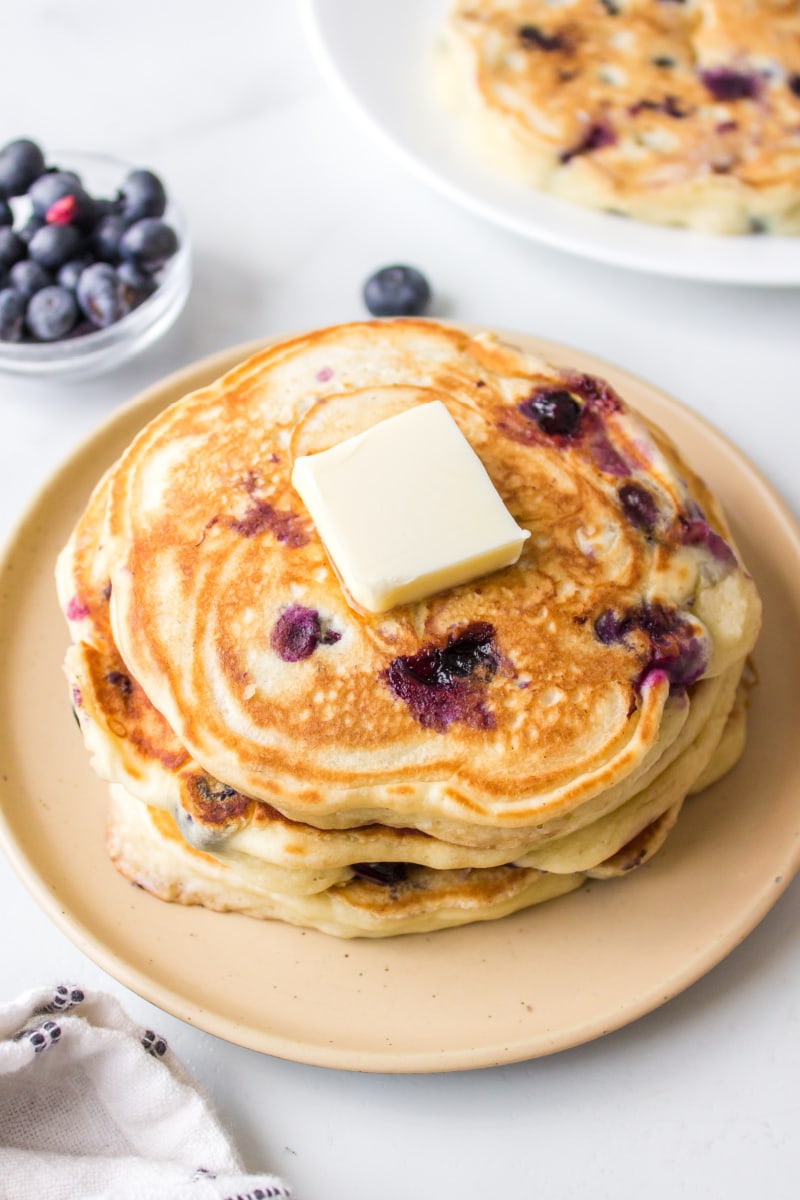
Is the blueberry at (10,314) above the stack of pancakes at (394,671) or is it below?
above

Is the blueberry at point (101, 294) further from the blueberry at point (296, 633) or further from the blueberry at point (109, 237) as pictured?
the blueberry at point (296, 633)

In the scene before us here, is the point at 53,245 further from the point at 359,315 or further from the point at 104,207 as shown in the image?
the point at 359,315

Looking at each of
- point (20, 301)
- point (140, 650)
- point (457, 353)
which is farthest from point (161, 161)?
point (140, 650)

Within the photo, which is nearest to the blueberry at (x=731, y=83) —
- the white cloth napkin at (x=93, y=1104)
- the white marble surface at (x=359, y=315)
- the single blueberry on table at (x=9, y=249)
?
the white marble surface at (x=359, y=315)

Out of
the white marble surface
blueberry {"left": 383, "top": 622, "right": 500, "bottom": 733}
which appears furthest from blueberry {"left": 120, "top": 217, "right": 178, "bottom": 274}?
blueberry {"left": 383, "top": 622, "right": 500, "bottom": 733}

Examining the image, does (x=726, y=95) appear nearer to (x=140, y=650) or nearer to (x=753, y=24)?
(x=753, y=24)

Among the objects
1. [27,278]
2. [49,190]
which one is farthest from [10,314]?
[49,190]
